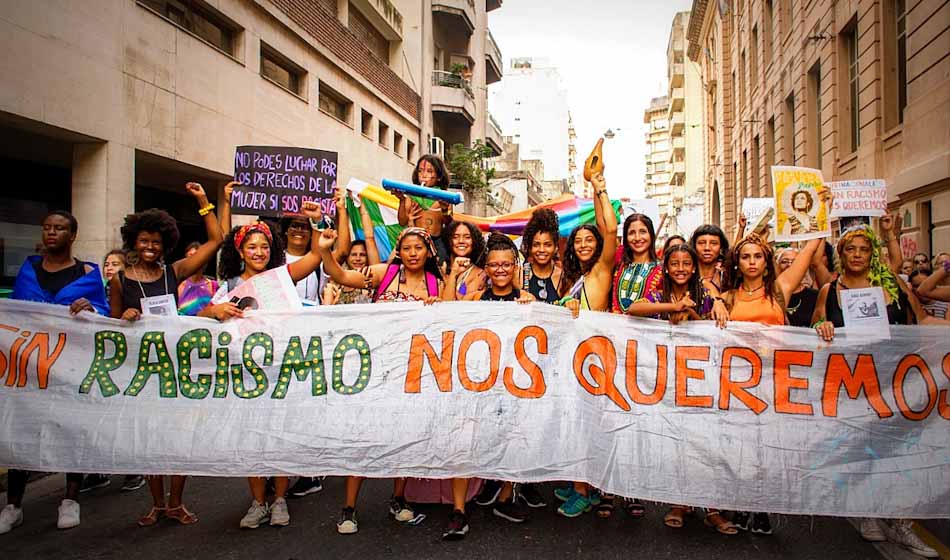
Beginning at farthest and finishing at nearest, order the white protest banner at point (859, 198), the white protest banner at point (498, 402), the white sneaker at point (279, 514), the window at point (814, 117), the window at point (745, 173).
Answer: the window at point (745, 173) → the window at point (814, 117) → the white protest banner at point (859, 198) → the white sneaker at point (279, 514) → the white protest banner at point (498, 402)

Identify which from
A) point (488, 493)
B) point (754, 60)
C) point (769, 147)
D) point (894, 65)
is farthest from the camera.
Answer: point (754, 60)

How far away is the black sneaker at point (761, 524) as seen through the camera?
163 inches

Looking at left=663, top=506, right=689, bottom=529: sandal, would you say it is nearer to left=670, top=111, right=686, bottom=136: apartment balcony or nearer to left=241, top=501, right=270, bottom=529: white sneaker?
left=241, top=501, right=270, bottom=529: white sneaker

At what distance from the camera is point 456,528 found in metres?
4.02

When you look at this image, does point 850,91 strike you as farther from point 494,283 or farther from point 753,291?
point 494,283

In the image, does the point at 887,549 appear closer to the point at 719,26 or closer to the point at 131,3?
the point at 131,3

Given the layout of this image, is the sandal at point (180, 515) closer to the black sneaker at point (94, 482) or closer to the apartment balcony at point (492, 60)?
the black sneaker at point (94, 482)

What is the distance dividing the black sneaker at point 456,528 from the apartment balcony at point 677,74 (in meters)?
55.1

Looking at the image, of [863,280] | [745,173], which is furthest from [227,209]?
[745,173]

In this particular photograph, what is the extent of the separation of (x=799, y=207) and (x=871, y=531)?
2323 millimetres

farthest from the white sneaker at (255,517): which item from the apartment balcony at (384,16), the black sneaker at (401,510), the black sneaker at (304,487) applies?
the apartment balcony at (384,16)

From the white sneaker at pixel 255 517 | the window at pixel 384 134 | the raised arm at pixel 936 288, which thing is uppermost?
the window at pixel 384 134

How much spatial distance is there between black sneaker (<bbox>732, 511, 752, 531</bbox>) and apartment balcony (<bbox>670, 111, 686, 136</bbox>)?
174 feet

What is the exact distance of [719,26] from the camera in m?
32.9
